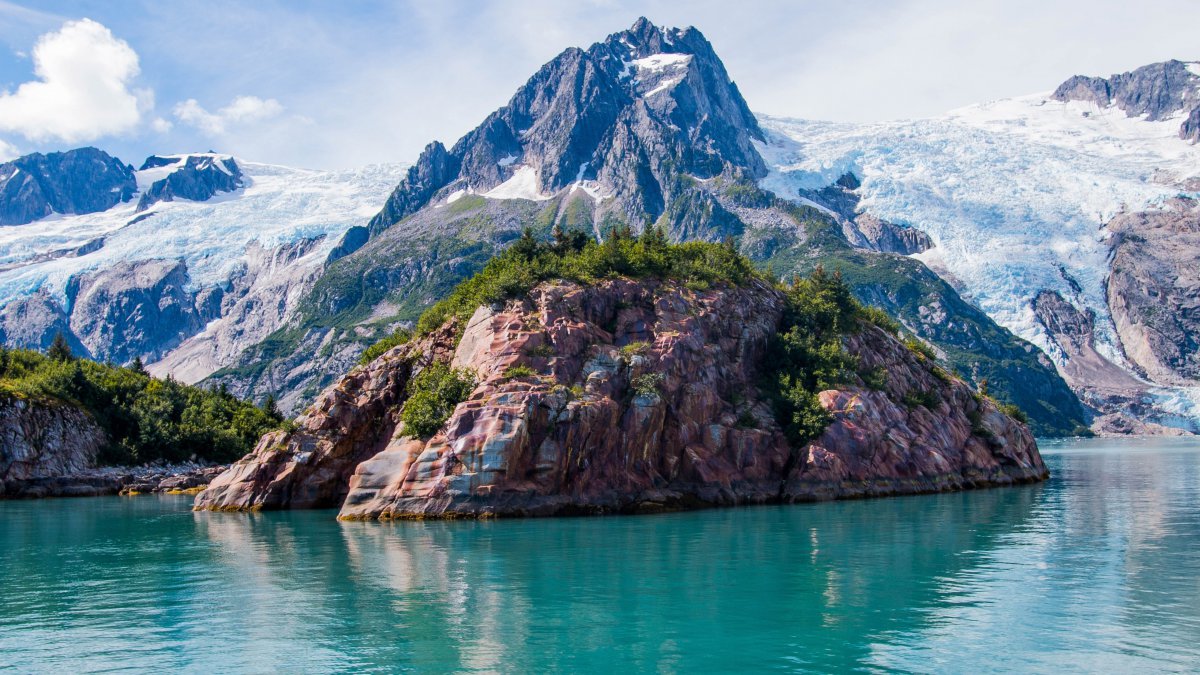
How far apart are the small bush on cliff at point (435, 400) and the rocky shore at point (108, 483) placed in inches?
1895

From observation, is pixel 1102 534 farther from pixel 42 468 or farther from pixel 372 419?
pixel 42 468

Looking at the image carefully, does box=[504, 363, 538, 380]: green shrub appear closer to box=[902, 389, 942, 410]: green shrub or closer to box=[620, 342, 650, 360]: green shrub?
box=[620, 342, 650, 360]: green shrub

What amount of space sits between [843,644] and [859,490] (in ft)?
160

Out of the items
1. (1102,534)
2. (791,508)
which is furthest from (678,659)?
(791,508)

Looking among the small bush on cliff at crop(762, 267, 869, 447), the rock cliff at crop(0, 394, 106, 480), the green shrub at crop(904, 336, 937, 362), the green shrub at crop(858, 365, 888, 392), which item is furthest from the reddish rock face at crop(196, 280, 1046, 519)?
the rock cliff at crop(0, 394, 106, 480)

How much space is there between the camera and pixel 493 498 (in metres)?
65.2

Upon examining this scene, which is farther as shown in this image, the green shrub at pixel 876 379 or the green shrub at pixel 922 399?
the green shrub at pixel 922 399

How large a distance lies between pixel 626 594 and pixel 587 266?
153ft

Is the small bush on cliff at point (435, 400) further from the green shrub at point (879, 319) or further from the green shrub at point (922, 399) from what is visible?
the green shrub at point (879, 319)

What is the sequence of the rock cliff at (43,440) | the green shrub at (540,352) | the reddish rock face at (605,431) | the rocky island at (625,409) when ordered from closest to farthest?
the reddish rock face at (605,431), the rocky island at (625,409), the green shrub at (540,352), the rock cliff at (43,440)

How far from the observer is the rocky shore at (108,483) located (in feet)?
341

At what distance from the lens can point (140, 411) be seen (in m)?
124

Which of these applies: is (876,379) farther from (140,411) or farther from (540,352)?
(140,411)

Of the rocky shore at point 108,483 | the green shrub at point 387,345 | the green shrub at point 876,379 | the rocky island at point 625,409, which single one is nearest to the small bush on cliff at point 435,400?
the rocky island at point 625,409
